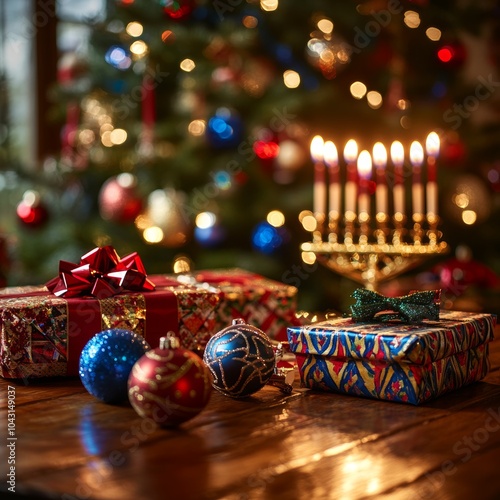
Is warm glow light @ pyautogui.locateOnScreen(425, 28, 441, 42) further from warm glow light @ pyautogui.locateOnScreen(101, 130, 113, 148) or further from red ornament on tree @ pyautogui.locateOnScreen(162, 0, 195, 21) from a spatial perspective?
warm glow light @ pyautogui.locateOnScreen(101, 130, 113, 148)

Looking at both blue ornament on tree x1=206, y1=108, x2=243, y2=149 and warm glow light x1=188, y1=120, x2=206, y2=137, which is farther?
warm glow light x1=188, y1=120, x2=206, y2=137

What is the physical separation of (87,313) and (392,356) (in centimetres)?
51

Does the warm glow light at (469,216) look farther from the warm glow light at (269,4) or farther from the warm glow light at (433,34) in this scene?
the warm glow light at (269,4)

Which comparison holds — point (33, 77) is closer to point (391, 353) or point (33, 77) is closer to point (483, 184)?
point (483, 184)

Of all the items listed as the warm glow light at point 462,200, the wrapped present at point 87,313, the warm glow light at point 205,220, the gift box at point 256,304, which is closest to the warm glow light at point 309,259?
the warm glow light at point 205,220

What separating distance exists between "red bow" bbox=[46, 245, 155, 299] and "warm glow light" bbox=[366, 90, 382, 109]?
2.13m

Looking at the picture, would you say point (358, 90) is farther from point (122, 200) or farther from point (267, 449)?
point (267, 449)

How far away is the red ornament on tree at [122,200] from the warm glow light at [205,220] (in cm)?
25

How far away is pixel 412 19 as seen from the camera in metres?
3.17

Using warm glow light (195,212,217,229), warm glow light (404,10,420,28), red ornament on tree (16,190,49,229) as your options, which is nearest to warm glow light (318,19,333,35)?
warm glow light (404,10,420,28)

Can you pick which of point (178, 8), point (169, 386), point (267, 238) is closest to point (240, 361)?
point (169, 386)

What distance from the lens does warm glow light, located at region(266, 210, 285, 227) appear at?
3189 mm

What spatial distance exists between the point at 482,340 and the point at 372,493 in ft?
1.80

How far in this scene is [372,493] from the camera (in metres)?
0.76
